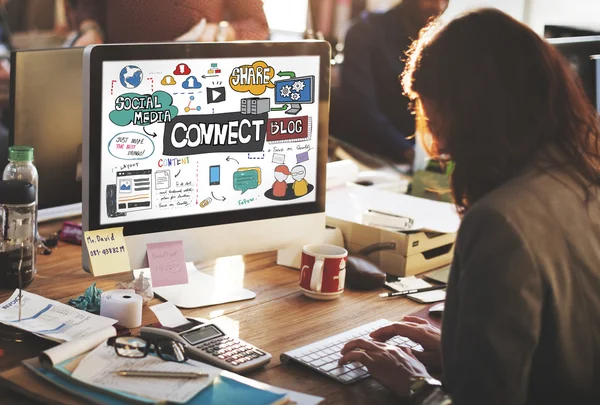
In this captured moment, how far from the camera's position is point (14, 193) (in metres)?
1.61

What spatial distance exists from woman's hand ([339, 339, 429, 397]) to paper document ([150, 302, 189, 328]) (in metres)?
0.31

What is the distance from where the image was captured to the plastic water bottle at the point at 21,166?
1.67 meters

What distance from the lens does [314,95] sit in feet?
5.68

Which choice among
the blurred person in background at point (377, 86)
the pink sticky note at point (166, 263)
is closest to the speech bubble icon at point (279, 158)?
the pink sticky note at point (166, 263)

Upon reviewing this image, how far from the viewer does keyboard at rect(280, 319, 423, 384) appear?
4.46 feet

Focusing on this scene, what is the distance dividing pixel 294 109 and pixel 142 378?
71 cm

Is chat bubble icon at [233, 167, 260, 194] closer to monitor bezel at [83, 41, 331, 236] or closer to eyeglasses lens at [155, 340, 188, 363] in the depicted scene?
monitor bezel at [83, 41, 331, 236]

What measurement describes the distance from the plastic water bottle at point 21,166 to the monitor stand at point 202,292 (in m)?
0.30

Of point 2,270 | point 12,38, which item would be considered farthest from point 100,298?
point 12,38

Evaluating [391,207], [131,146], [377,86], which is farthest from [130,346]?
[377,86]

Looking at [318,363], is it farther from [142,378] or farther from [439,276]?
[439,276]

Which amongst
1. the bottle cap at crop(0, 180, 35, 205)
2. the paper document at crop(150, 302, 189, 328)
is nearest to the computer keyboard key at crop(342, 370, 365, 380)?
the paper document at crop(150, 302, 189, 328)

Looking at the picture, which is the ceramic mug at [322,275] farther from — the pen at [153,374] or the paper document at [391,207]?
the pen at [153,374]

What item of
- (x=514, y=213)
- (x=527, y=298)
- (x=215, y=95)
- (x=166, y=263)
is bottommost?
(x=166, y=263)
